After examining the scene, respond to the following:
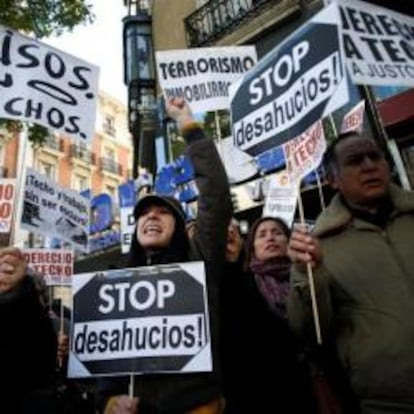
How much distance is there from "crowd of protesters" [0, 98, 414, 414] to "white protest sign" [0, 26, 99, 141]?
1331mm

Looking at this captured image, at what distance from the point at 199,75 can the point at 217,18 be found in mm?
6829

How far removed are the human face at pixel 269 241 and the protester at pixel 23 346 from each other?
4.19 feet

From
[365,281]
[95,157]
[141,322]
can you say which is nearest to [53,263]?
[141,322]

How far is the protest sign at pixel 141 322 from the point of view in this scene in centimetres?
249

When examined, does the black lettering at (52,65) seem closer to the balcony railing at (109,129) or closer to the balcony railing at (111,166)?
the balcony railing at (111,166)

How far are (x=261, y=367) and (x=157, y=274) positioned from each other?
66cm

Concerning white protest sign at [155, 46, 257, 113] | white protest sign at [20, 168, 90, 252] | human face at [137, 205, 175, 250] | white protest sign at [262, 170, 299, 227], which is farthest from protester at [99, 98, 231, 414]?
white protest sign at [20, 168, 90, 252]

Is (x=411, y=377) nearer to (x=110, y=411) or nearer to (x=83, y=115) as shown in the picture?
(x=110, y=411)

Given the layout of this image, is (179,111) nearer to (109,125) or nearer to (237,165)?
(237,165)

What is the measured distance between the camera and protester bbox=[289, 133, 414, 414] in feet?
6.89

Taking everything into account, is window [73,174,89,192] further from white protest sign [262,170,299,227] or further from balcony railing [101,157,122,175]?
white protest sign [262,170,299,227]

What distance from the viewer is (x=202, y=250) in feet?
9.05

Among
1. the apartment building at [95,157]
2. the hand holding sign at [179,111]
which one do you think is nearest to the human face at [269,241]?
the hand holding sign at [179,111]

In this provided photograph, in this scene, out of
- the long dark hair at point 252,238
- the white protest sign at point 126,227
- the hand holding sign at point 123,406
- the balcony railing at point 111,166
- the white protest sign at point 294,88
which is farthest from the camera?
the balcony railing at point 111,166
